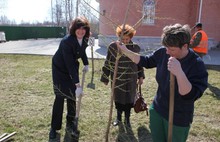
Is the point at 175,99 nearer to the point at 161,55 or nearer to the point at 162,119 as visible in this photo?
the point at 162,119

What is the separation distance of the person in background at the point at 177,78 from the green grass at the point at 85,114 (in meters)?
1.53

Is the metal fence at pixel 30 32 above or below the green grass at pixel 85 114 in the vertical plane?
above

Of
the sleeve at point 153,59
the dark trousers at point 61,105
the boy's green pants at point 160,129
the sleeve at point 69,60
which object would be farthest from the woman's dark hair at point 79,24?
the boy's green pants at point 160,129

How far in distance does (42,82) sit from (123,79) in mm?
3843

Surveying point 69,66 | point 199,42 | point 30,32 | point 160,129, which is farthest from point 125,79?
point 30,32

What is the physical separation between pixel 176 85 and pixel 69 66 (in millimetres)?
1522

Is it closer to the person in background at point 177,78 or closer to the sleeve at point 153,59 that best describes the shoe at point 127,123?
the person in background at point 177,78

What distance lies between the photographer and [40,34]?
28578 millimetres

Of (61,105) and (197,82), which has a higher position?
(197,82)

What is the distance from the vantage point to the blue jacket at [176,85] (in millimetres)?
1697

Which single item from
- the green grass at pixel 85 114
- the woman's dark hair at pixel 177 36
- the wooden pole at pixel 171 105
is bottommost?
the green grass at pixel 85 114

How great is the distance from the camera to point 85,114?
14.1ft

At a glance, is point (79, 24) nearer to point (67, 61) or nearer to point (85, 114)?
point (67, 61)

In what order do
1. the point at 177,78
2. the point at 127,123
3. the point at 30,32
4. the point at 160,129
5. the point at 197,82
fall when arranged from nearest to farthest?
the point at 177,78 < the point at 197,82 < the point at 160,129 < the point at 127,123 < the point at 30,32
